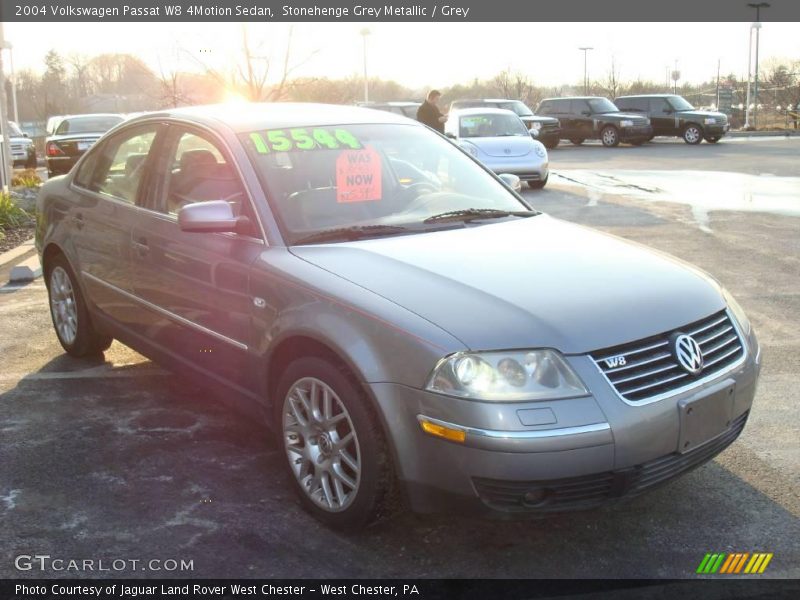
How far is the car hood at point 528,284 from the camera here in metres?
3.06

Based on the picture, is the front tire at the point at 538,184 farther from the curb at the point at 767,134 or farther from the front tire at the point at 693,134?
the curb at the point at 767,134

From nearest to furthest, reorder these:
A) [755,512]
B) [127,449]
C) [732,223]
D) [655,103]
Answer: [755,512] < [127,449] < [732,223] < [655,103]

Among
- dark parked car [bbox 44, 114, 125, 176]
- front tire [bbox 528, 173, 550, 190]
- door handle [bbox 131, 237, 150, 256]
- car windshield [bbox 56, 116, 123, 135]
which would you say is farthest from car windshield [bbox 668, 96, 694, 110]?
door handle [bbox 131, 237, 150, 256]

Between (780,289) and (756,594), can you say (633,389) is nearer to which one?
(756,594)

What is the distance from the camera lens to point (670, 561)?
318 centimetres

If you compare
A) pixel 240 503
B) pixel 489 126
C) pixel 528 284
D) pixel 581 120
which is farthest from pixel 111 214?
pixel 581 120

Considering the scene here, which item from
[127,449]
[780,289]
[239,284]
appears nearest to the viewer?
[239,284]

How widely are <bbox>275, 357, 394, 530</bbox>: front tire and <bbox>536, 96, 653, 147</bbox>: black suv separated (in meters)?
27.0

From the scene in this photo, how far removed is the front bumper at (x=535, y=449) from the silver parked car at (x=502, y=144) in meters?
12.1

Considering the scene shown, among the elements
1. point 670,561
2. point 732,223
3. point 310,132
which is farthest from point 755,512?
point 732,223

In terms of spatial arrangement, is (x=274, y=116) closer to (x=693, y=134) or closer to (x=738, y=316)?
(x=738, y=316)

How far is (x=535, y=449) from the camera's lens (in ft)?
9.36

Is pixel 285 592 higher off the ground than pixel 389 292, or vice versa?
pixel 389 292

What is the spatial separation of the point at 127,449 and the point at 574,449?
93.7 inches
